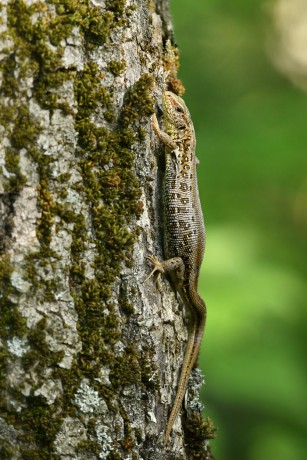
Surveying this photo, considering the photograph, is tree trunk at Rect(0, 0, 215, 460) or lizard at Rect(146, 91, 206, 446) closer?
tree trunk at Rect(0, 0, 215, 460)

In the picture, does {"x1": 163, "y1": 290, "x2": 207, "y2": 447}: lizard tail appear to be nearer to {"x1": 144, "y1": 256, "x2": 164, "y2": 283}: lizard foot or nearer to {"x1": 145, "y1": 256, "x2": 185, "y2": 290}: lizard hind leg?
{"x1": 145, "y1": 256, "x2": 185, "y2": 290}: lizard hind leg

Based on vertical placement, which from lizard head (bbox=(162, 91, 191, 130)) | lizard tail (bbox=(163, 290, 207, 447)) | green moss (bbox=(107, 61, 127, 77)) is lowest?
lizard tail (bbox=(163, 290, 207, 447))

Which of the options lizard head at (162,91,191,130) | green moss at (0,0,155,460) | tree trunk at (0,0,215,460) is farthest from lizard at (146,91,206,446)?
green moss at (0,0,155,460)

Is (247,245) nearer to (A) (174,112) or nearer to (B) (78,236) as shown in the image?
(A) (174,112)

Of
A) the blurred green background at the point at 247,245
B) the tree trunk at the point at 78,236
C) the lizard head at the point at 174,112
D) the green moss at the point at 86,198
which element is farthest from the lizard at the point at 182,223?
the blurred green background at the point at 247,245

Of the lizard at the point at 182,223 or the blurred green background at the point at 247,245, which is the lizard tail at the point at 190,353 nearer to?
the lizard at the point at 182,223

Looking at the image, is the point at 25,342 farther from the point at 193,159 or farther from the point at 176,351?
the point at 193,159

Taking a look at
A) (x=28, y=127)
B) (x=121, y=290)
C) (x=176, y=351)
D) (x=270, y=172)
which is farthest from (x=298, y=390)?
(x=28, y=127)

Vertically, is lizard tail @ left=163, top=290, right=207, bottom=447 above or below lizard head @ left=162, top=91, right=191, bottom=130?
below

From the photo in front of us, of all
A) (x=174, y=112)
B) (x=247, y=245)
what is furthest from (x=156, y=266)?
(x=247, y=245)
